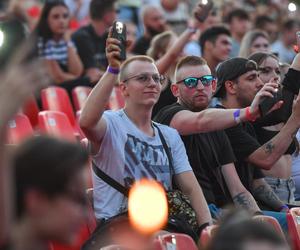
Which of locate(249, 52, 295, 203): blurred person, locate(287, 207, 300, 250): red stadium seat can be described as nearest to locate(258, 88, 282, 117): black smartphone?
locate(287, 207, 300, 250): red stadium seat

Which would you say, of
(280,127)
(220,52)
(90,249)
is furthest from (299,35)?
(220,52)

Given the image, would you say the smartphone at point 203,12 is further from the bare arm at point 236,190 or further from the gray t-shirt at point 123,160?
the gray t-shirt at point 123,160

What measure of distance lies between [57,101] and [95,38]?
1908 mm

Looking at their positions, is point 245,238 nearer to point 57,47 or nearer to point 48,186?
point 48,186

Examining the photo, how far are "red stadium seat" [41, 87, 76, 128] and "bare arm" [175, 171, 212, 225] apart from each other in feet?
10.2

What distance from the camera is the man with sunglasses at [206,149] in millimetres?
6359

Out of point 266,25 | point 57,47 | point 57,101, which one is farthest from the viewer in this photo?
point 266,25

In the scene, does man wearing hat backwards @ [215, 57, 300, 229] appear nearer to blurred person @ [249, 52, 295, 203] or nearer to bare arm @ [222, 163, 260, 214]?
blurred person @ [249, 52, 295, 203]

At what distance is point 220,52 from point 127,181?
469 centimetres

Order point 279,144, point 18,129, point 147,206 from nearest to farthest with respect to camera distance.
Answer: point 147,206, point 279,144, point 18,129

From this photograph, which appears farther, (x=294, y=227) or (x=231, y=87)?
(x=231, y=87)

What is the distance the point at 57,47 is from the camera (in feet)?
33.5

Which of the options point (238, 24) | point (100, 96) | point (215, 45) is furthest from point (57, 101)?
point (238, 24)

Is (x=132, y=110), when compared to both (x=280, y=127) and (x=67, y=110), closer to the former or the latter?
(x=280, y=127)
